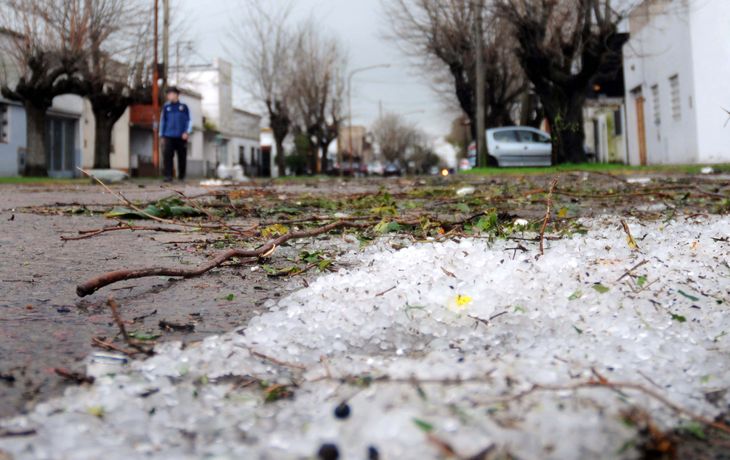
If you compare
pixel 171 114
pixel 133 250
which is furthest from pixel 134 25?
pixel 133 250

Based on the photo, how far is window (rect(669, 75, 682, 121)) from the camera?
17656 millimetres

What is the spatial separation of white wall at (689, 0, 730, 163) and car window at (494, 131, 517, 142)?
174 inches

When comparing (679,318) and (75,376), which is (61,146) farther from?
(679,318)

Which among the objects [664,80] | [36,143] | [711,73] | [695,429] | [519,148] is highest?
[664,80]

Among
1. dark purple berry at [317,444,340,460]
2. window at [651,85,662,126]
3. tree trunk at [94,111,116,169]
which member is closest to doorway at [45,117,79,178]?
tree trunk at [94,111,116,169]

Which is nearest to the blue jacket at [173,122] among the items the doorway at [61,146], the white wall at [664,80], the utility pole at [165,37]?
the white wall at [664,80]

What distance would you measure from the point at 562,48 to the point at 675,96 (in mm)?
3769

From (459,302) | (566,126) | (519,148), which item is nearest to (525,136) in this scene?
(519,148)

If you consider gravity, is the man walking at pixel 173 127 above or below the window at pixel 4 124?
below

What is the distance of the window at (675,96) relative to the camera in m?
17.7

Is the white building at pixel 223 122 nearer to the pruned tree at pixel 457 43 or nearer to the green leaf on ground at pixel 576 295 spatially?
the pruned tree at pixel 457 43

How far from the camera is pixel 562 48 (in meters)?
16.5

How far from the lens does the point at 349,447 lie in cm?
82

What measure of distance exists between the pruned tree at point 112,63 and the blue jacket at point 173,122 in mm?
8706
